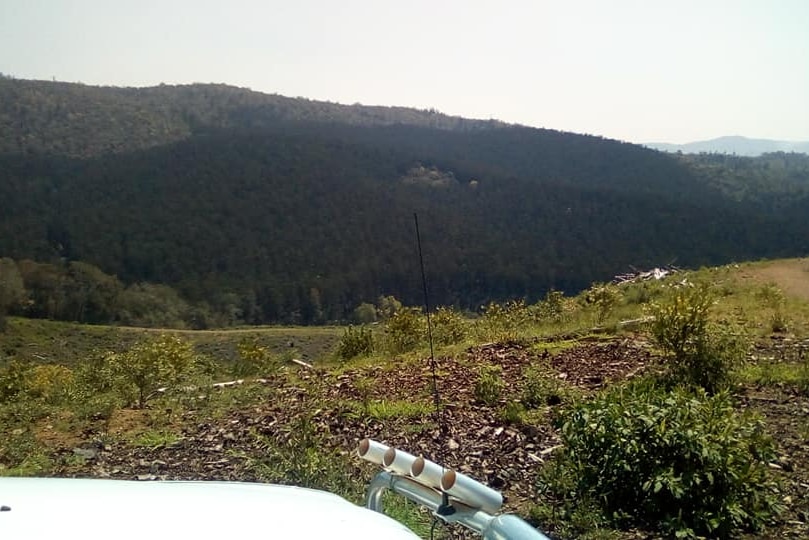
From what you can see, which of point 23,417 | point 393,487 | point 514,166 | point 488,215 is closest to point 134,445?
point 23,417

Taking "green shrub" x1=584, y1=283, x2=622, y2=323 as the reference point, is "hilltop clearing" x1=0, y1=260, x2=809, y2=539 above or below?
above

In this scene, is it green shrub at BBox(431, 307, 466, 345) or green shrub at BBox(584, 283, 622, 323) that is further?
green shrub at BBox(584, 283, 622, 323)

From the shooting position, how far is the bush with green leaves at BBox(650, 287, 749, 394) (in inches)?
191

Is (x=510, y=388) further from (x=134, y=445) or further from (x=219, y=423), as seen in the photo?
(x=134, y=445)

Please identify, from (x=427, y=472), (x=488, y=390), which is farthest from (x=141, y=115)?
(x=427, y=472)

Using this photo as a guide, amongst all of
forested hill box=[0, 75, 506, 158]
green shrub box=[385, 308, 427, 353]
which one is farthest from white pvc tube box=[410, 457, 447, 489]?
forested hill box=[0, 75, 506, 158]

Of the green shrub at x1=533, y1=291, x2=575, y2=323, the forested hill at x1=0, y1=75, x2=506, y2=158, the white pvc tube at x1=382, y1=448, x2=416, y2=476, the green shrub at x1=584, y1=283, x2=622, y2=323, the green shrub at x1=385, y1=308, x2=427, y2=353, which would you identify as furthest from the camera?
the forested hill at x1=0, y1=75, x2=506, y2=158

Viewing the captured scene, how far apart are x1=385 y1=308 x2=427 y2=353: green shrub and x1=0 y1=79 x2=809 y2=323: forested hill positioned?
5382cm

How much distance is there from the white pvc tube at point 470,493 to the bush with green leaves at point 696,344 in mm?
3836

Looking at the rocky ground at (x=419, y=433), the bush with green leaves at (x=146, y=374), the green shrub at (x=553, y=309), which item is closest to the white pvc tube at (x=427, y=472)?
the rocky ground at (x=419, y=433)

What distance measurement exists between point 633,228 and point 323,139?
55297mm

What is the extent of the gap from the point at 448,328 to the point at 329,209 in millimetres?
84226

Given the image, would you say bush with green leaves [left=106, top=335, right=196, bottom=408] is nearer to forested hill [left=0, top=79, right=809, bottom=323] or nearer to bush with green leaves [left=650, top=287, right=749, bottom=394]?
bush with green leaves [left=650, top=287, right=749, bottom=394]

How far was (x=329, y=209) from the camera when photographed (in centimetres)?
9281
